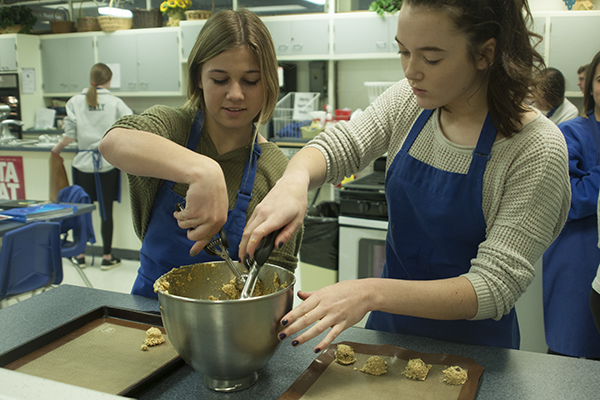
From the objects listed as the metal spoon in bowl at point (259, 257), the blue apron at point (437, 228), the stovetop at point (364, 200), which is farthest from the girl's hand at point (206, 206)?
the stovetop at point (364, 200)

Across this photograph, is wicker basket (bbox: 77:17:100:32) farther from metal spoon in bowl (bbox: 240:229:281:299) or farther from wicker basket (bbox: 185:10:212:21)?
metal spoon in bowl (bbox: 240:229:281:299)

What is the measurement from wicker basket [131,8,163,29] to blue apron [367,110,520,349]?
4.42 metres

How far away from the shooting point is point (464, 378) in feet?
2.76

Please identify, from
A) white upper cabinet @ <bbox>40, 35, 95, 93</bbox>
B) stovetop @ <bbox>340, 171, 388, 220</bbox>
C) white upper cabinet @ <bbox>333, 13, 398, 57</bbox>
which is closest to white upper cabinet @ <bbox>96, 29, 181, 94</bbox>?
white upper cabinet @ <bbox>40, 35, 95, 93</bbox>

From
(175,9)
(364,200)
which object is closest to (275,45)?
(175,9)

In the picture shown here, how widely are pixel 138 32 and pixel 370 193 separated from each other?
3.34 metres

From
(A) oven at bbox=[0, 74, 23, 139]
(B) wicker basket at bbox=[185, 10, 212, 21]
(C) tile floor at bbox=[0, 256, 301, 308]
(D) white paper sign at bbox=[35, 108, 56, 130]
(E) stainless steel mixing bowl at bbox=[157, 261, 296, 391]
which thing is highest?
(B) wicker basket at bbox=[185, 10, 212, 21]

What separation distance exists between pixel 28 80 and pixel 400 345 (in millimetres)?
5738

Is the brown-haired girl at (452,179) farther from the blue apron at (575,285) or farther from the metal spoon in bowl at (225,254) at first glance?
the blue apron at (575,285)

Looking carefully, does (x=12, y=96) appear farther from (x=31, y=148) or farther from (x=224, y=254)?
(x=224, y=254)

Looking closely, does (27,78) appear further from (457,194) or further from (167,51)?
(457,194)

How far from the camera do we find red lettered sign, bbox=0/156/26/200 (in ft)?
15.0

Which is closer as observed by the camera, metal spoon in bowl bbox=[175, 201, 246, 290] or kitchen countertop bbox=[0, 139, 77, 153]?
metal spoon in bowl bbox=[175, 201, 246, 290]

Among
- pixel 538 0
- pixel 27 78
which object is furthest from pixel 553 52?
pixel 27 78
